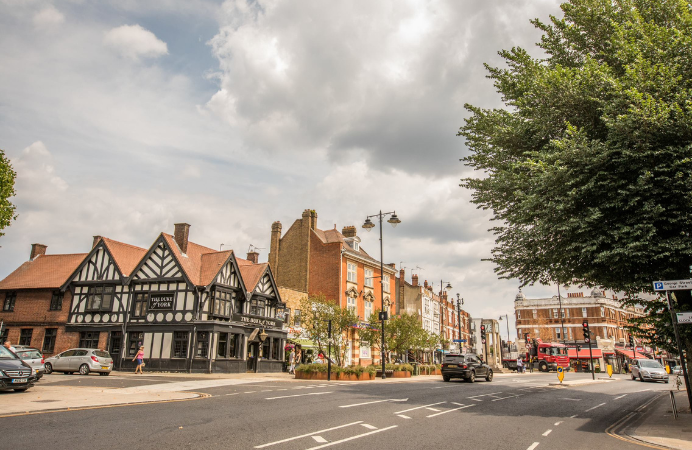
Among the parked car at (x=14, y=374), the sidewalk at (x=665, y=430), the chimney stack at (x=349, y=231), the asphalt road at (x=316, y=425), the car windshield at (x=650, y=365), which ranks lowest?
the sidewalk at (x=665, y=430)

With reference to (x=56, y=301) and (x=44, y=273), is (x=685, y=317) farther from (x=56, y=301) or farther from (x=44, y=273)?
(x=44, y=273)

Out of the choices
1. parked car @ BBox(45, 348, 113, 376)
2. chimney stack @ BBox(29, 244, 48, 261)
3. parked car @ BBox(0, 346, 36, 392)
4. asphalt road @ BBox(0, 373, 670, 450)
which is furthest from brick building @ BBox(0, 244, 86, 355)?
asphalt road @ BBox(0, 373, 670, 450)

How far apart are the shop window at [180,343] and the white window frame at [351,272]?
18.8 m

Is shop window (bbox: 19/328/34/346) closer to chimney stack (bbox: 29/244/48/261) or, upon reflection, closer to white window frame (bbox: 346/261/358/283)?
chimney stack (bbox: 29/244/48/261)

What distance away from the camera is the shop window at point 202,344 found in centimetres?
3038

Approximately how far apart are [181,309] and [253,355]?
7.04m

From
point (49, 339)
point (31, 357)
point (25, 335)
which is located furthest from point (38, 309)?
point (31, 357)

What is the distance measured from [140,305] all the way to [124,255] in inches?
202

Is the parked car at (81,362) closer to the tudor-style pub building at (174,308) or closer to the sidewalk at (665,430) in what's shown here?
the tudor-style pub building at (174,308)

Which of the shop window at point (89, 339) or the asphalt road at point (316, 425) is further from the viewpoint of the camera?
the shop window at point (89, 339)

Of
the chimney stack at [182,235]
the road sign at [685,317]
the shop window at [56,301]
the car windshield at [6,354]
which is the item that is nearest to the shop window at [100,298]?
the shop window at [56,301]

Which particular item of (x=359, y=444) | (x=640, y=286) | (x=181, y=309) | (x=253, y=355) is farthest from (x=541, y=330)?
(x=359, y=444)

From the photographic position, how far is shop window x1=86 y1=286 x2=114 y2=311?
33.4m

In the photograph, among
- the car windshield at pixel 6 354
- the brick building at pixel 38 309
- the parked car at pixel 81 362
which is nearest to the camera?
the car windshield at pixel 6 354
